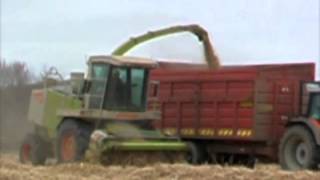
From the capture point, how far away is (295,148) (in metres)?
18.2

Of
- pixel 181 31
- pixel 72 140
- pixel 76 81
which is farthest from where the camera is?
pixel 181 31

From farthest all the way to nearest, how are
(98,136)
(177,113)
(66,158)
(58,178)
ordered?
1. (177,113)
2. (66,158)
3. (98,136)
4. (58,178)

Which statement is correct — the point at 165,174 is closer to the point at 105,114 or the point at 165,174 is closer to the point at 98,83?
the point at 105,114

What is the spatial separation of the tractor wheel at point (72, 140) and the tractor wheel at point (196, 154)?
9.48 ft

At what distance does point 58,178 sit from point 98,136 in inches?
165

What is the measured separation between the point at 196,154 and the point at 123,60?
327 centimetres

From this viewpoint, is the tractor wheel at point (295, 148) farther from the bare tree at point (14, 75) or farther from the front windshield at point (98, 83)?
the bare tree at point (14, 75)

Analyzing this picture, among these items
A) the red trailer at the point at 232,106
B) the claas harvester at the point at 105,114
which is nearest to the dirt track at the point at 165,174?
the claas harvester at the point at 105,114

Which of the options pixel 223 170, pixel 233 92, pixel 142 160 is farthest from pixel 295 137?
pixel 223 170

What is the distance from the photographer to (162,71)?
21.4 m

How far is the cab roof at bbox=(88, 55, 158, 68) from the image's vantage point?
18.6 m

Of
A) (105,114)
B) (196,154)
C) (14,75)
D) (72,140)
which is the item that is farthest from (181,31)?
(14,75)

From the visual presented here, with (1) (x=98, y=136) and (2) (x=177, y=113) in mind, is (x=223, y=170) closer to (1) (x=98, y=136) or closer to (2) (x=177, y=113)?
(1) (x=98, y=136)

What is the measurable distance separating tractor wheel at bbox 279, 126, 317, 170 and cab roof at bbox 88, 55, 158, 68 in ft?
11.8
